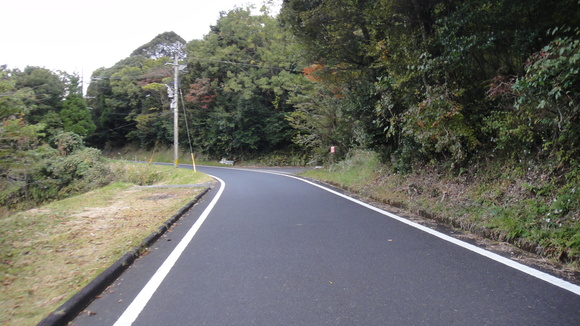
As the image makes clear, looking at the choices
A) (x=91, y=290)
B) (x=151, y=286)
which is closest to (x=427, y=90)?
(x=151, y=286)

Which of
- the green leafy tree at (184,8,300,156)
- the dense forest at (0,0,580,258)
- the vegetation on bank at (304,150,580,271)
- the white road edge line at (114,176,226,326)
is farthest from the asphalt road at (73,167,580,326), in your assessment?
the green leafy tree at (184,8,300,156)

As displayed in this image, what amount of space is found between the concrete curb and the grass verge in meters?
0.10

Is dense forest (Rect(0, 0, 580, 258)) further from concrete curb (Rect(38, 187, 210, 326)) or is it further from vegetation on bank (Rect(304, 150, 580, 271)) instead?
concrete curb (Rect(38, 187, 210, 326))

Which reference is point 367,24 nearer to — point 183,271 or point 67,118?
point 183,271

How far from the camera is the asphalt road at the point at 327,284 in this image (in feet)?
10.4

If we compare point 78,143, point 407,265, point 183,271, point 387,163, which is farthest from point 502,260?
point 78,143

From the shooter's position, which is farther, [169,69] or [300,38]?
[169,69]

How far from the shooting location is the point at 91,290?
3727mm

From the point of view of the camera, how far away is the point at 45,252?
520 cm

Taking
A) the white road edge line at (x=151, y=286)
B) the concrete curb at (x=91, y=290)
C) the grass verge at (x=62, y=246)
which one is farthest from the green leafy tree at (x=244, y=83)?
Answer: the concrete curb at (x=91, y=290)

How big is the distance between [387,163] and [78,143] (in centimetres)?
1960

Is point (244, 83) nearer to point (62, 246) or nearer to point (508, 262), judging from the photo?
point (62, 246)

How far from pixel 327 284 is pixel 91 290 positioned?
2.43 m

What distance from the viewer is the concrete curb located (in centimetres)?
313
